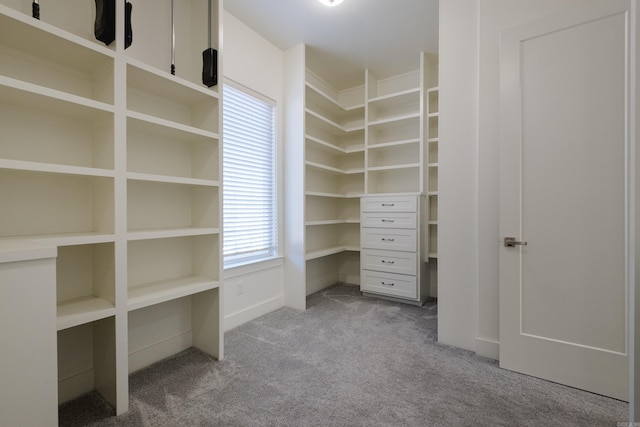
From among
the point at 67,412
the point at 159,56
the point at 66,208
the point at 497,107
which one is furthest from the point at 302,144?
the point at 67,412

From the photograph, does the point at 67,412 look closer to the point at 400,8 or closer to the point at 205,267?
the point at 205,267

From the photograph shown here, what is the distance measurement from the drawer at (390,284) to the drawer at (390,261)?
62 mm

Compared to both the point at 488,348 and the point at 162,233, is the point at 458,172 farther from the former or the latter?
the point at 162,233

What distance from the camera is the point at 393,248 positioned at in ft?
10.6

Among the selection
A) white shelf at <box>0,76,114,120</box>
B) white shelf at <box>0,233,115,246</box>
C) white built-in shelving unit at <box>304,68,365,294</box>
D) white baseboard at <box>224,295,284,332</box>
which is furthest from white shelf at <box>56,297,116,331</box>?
white built-in shelving unit at <box>304,68,365,294</box>

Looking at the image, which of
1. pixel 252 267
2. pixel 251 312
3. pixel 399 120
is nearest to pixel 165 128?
pixel 252 267

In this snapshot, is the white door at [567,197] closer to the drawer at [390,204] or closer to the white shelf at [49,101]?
the drawer at [390,204]

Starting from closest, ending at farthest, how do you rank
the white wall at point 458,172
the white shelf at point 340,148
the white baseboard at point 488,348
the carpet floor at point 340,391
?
the carpet floor at point 340,391
the white baseboard at point 488,348
the white wall at point 458,172
the white shelf at point 340,148

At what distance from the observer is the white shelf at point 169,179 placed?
59.4 inches

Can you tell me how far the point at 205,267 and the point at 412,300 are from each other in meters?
2.27

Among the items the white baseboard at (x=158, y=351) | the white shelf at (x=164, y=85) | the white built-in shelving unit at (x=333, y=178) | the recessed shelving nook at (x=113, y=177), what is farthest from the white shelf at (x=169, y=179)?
the white built-in shelving unit at (x=333, y=178)

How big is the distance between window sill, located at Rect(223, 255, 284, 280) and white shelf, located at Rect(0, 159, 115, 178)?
1.32 metres

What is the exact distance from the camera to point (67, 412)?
1.44m

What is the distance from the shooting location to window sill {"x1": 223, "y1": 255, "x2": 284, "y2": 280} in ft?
8.27
